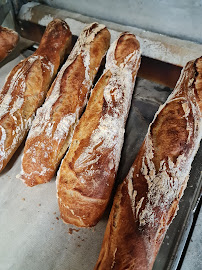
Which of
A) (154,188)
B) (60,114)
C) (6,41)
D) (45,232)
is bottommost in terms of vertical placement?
(45,232)

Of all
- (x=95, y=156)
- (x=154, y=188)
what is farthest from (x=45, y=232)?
(x=154, y=188)

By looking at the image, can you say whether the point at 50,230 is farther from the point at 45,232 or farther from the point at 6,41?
the point at 6,41

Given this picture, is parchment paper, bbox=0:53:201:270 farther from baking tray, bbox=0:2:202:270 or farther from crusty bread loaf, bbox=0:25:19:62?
crusty bread loaf, bbox=0:25:19:62

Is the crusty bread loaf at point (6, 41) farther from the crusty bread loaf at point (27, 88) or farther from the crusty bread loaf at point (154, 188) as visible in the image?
the crusty bread loaf at point (154, 188)

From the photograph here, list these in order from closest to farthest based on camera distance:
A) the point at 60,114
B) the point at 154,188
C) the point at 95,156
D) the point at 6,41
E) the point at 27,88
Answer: the point at 154,188, the point at 95,156, the point at 60,114, the point at 27,88, the point at 6,41

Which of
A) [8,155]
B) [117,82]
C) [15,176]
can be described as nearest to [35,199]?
[15,176]

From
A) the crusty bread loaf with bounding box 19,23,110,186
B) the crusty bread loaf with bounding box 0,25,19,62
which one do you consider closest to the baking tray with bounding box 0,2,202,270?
the crusty bread loaf with bounding box 19,23,110,186
